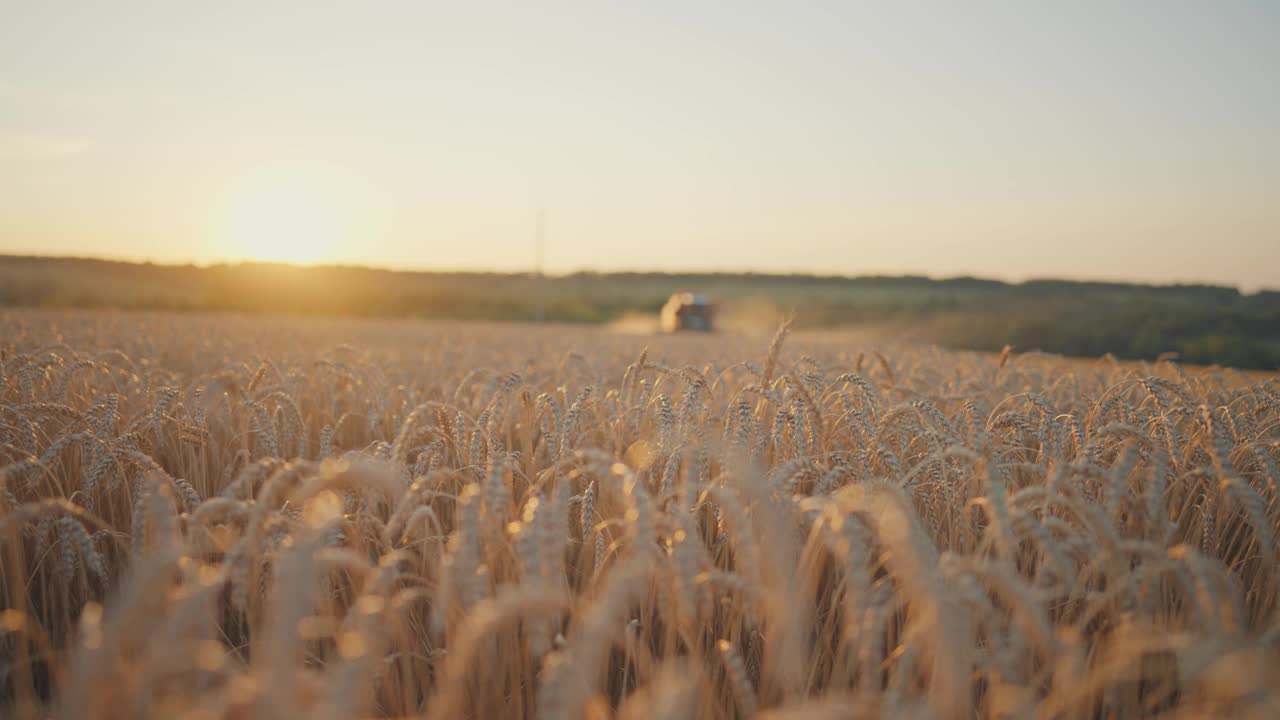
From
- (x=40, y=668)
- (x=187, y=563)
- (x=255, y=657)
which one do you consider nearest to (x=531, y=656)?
(x=255, y=657)

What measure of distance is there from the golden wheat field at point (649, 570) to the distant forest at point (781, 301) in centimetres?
93

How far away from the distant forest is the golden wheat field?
36.6 inches

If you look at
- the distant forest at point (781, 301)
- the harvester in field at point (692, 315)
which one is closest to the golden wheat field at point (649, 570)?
the distant forest at point (781, 301)

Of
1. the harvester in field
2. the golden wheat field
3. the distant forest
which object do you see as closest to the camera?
the golden wheat field

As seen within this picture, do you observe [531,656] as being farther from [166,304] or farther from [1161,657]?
[166,304]

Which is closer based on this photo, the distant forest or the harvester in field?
the distant forest

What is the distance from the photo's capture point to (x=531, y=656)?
1.44 meters

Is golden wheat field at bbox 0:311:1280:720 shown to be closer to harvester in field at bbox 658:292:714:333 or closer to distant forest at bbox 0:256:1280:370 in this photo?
distant forest at bbox 0:256:1280:370

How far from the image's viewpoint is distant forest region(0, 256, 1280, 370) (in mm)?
20156

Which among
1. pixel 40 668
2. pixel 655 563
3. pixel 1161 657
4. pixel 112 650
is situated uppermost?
pixel 112 650

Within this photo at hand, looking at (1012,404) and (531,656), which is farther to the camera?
(1012,404)

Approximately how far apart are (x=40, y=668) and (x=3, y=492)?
0.48 m

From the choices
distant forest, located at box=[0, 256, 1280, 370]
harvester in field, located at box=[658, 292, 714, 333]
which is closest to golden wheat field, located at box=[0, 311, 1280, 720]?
distant forest, located at box=[0, 256, 1280, 370]

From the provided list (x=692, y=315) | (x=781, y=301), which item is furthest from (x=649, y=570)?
(x=781, y=301)
